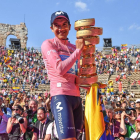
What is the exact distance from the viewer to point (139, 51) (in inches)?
1033

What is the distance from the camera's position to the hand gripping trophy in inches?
101

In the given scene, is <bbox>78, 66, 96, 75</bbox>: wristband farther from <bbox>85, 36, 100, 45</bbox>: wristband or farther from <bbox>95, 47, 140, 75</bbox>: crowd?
<bbox>95, 47, 140, 75</bbox>: crowd

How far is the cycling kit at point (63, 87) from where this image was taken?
241cm

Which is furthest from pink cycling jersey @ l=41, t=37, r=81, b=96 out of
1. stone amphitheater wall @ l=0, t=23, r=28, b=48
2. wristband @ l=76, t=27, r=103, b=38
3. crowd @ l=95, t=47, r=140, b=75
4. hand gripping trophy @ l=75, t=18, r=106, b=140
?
stone amphitheater wall @ l=0, t=23, r=28, b=48

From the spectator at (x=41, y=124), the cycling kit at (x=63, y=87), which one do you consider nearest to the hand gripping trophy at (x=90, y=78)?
the cycling kit at (x=63, y=87)

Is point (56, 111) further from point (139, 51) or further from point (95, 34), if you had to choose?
point (139, 51)

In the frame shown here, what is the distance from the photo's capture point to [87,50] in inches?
108

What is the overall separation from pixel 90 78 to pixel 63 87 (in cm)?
39

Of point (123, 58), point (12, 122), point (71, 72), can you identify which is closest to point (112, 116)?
point (12, 122)

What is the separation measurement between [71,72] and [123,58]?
2295 centimetres

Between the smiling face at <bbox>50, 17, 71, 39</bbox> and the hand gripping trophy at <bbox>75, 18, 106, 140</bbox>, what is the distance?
0.13 metres

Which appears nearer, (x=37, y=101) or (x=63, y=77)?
(x=63, y=77)

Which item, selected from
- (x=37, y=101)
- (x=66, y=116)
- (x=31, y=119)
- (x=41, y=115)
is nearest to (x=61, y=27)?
(x=66, y=116)

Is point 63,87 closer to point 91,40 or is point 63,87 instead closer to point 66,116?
point 66,116
